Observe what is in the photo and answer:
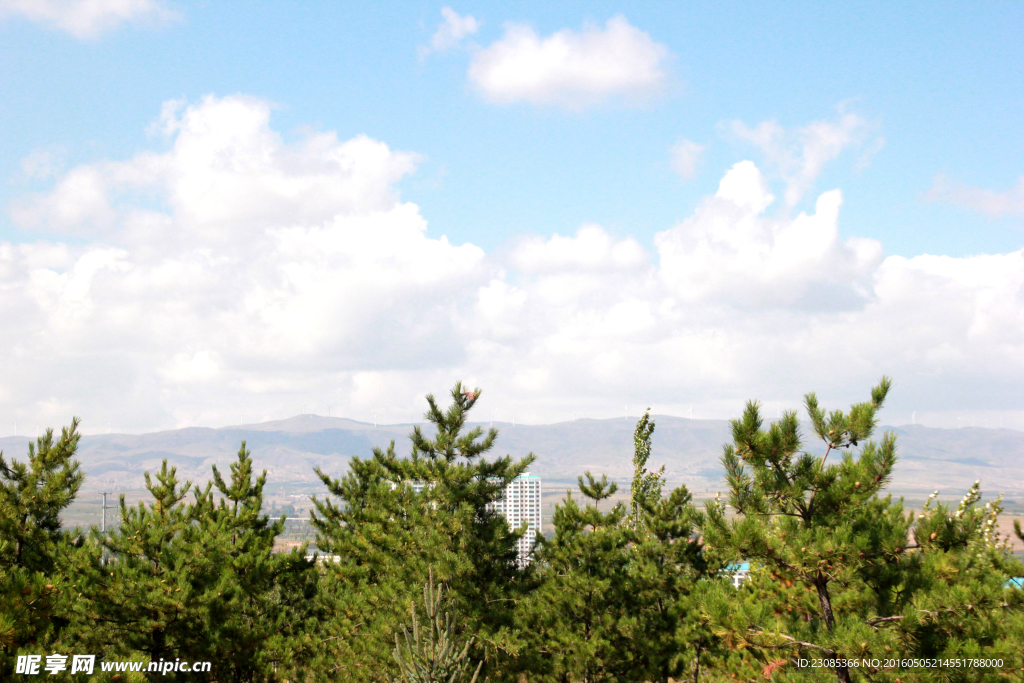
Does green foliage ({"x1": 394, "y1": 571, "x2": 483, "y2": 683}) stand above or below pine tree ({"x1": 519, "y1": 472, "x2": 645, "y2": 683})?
above

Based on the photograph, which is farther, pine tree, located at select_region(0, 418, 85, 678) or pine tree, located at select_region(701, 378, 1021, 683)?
pine tree, located at select_region(0, 418, 85, 678)

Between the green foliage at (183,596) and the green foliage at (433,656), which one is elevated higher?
the green foliage at (433,656)

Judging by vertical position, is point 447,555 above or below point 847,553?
below

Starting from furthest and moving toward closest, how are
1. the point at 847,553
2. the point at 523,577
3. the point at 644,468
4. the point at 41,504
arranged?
the point at 644,468 < the point at 523,577 < the point at 41,504 < the point at 847,553

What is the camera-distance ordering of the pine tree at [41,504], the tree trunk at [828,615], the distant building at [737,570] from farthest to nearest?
1. the pine tree at [41,504]
2. the distant building at [737,570]
3. the tree trunk at [828,615]

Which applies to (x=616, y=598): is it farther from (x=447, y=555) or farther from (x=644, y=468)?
(x=644, y=468)

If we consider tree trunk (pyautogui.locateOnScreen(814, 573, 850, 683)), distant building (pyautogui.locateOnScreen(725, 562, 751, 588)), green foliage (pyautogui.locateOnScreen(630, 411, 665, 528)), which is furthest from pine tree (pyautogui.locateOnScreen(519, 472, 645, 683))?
green foliage (pyautogui.locateOnScreen(630, 411, 665, 528))

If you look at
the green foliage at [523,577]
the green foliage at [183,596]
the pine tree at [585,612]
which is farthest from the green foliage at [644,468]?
the green foliage at [183,596]

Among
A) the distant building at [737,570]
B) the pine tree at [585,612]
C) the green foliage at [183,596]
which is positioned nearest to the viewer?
the distant building at [737,570]

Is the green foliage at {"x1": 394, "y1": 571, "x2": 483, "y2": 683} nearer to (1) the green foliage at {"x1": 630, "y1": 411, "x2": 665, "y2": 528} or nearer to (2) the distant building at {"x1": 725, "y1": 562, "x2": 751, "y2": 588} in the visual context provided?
(2) the distant building at {"x1": 725, "y1": 562, "x2": 751, "y2": 588}

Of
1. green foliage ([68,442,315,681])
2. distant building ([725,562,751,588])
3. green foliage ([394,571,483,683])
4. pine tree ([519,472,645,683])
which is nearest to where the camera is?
green foliage ([394,571,483,683])

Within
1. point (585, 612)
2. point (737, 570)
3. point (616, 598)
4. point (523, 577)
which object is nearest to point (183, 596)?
point (523, 577)

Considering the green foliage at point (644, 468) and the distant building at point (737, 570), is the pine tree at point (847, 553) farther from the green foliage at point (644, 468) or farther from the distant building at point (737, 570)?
the green foliage at point (644, 468)

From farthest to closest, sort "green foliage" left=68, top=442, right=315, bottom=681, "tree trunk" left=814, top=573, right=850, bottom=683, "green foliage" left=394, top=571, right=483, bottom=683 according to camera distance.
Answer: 1. "green foliage" left=68, top=442, right=315, bottom=681
2. "tree trunk" left=814, top=573, right=850, bottom=683
3. "green foliage" left=394, top=571, right=483, bottom=683
